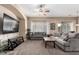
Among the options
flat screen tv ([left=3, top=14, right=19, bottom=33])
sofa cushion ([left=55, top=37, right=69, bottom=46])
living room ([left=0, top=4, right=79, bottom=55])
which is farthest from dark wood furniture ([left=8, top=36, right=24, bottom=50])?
sofa cushion ([left=55, top=37, right=69, bottom=46])

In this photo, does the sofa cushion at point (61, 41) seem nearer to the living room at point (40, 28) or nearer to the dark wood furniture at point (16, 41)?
the living room at point (40, 28)

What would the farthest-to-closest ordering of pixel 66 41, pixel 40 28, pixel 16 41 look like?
pixel 66 41 → pixel 16 41 → pixel 40 28

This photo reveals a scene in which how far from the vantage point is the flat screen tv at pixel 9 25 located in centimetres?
392

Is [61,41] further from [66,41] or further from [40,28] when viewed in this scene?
[40,28]

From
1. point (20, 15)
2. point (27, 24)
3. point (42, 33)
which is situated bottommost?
point (42, 33)

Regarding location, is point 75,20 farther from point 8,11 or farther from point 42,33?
point 8,11

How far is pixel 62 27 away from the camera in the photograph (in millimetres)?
3756

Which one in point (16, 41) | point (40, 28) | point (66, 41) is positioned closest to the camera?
point (40, 28)

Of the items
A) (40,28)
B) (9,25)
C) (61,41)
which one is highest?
(9,25)

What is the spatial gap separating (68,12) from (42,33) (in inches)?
45.1

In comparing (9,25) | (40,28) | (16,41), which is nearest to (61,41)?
(40,28)

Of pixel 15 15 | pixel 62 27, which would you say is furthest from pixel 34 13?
pixel 62 27

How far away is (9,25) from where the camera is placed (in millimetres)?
4109
